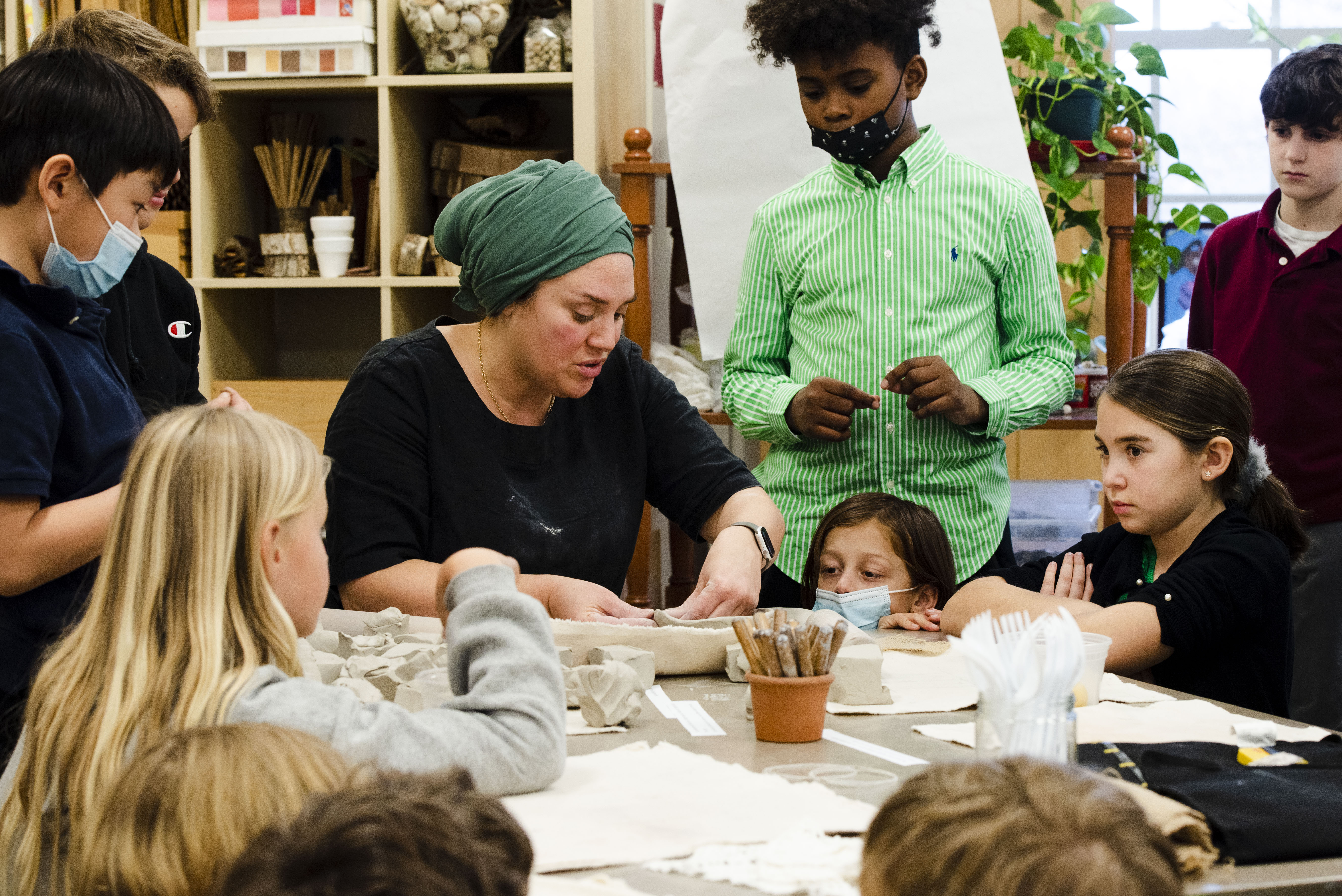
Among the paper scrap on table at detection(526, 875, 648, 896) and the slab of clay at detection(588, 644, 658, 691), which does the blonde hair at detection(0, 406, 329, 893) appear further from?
the slab of clay at detection(588, 644, 658, 691)

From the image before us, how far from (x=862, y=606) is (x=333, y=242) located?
1.97m

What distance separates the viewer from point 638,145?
3.01m

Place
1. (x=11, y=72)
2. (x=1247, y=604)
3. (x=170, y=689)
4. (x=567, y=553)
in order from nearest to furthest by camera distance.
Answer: (x=170, y=689) < (x=11, y=72) < (x=1247, y=604) < (x=567, y=553)

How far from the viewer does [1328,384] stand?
2.53 m

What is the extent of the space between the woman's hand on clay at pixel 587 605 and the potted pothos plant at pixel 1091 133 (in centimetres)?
182

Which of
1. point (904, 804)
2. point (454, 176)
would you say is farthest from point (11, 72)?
point (454, 176)

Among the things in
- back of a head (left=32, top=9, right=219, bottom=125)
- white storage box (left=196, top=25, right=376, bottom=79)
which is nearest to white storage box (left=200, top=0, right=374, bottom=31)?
white storage box (left=196, top=25, right=376, bottom=79)

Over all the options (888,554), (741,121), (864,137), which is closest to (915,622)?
(888,554)

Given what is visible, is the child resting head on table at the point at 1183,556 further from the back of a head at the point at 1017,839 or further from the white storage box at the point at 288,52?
the white storage box at the point at 288,52

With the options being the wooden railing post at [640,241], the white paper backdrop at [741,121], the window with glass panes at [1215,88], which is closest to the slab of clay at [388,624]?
the wooden railing post at [640,241]

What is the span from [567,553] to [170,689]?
0.99 metres

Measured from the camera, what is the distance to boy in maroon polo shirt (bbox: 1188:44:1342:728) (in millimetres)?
2469

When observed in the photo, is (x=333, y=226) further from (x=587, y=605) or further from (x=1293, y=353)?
(x=1293, y=353)

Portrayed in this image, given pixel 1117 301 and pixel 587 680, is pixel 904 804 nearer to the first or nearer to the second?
pixel 587 680
